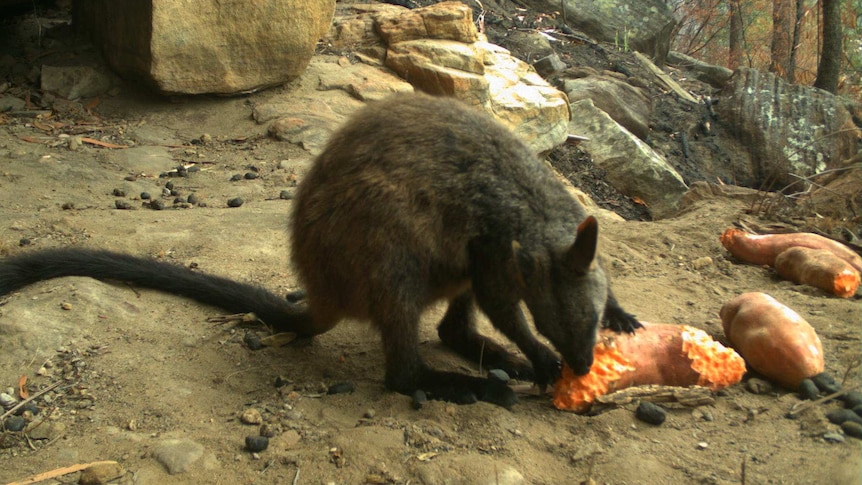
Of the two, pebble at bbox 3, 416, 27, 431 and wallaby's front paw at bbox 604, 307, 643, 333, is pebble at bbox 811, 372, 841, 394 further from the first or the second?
pebble at bbox 3, 416, 27, 431

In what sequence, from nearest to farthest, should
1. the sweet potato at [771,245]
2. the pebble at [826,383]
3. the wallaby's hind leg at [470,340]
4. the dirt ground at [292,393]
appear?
the dirt ground at [292,393] → the pebble at [826,383] → the wallaby's hind leg at [470,340] → the sweet potato at [771,245]

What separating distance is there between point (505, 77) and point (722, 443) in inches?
270

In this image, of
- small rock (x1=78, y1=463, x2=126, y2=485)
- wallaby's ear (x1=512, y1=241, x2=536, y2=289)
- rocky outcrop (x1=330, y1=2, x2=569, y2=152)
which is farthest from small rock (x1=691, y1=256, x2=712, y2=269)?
small rock (x1=78, y1=463, x2=126, y2=485)

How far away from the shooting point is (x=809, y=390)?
3.52m

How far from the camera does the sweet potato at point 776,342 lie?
11.9 ft

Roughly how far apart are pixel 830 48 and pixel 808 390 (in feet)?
31.8

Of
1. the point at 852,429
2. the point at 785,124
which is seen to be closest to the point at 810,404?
the point at 852,429

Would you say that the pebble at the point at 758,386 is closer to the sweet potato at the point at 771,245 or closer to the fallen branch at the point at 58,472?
the sweet potato at the point at 771,245

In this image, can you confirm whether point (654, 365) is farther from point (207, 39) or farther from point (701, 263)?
point (207, 39)

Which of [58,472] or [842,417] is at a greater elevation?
[842,417]

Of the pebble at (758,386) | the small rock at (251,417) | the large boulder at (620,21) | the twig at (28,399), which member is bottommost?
the twig at (28,399)

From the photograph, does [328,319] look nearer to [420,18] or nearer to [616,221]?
[616,221]

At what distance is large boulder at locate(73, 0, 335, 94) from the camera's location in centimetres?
697

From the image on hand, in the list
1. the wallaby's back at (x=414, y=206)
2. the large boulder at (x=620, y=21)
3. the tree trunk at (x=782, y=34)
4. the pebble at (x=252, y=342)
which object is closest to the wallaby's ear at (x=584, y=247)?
the wallaby's back at (x=414, y=206)
